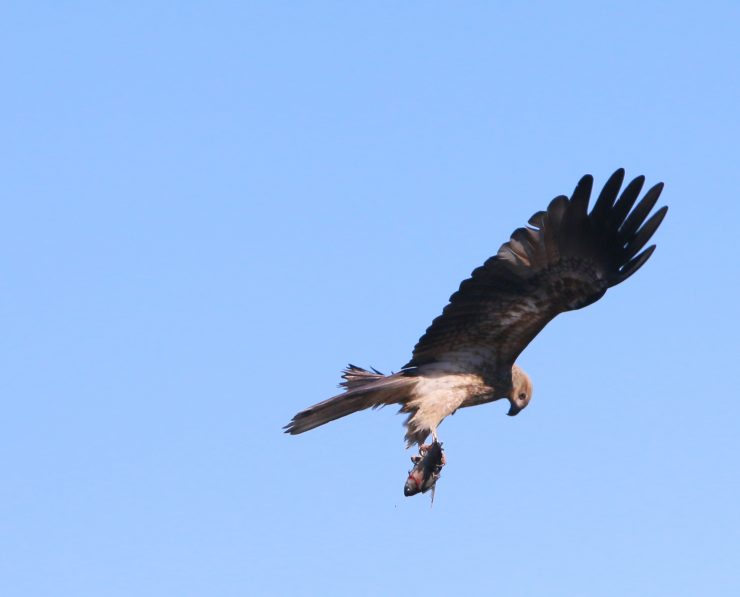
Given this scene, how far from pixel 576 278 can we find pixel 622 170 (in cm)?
88

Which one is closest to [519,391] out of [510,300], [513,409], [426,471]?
[513,409]

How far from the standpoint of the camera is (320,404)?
490 inches

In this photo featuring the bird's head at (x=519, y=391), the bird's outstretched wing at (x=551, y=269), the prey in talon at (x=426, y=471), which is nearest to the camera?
the prey in talon at (x=426, y=471)

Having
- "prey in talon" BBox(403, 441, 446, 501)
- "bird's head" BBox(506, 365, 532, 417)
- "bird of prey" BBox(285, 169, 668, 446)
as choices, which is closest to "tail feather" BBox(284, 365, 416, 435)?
"bird of prey" BBox(285, 169, 668, 446)

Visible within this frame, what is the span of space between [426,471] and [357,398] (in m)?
0.76

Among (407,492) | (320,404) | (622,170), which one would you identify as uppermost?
(622,170)

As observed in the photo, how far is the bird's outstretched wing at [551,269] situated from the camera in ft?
41.3

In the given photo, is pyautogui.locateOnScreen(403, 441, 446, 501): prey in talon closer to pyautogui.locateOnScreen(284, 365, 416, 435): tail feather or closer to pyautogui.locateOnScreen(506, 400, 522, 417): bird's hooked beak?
pyautogui.locateOnScreen(284, 365, 416, 435): tail feather

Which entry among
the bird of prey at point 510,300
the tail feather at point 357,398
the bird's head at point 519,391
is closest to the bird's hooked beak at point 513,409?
the bird's head at point 519,391

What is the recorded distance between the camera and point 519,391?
1373cm

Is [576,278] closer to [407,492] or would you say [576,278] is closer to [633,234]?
[633,234]

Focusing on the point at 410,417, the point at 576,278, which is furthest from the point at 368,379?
the point at 576,278

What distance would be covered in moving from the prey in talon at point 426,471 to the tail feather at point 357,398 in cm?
56

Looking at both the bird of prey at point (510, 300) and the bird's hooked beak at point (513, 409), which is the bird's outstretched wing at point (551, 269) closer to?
the bird of prey at point (510, 300)
